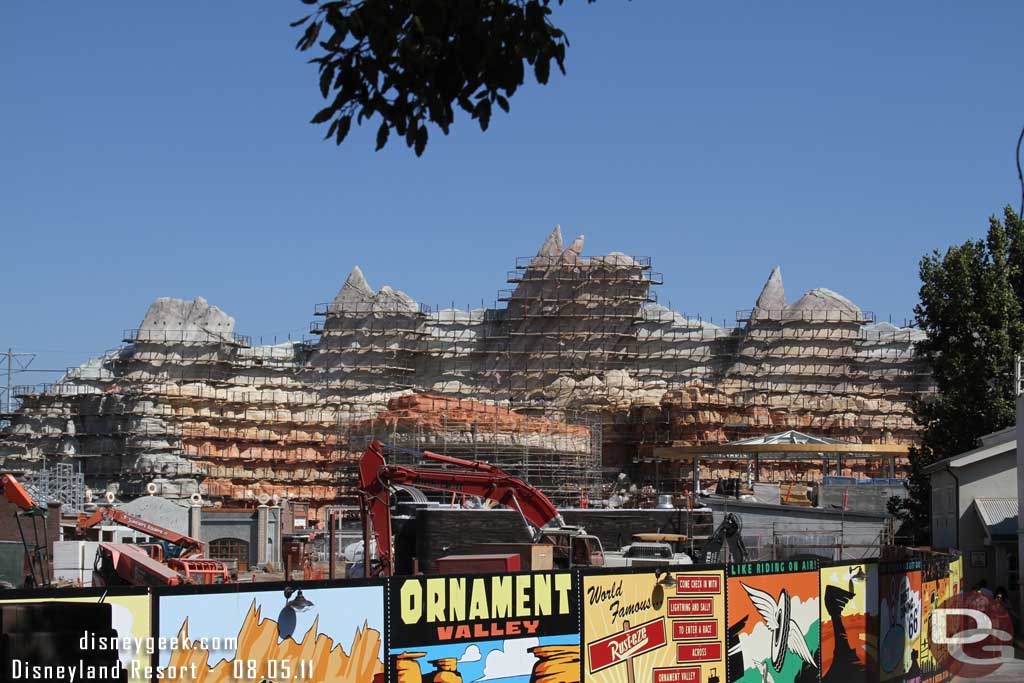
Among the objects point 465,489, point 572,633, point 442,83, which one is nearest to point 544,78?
point 442,83

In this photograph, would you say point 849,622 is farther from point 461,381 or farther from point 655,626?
point 461,381

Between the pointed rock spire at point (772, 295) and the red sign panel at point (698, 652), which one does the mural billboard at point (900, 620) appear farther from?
the pointed rock spire at point (772, 295)

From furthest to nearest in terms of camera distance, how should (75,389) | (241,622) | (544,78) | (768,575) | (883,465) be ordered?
(75,389) → (883,465) → (768,575) → (241,622) → (544,78)

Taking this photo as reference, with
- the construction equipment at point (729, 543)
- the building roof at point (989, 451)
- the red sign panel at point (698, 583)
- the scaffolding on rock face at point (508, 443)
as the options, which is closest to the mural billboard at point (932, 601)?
the red sign panel at point (698, 583)

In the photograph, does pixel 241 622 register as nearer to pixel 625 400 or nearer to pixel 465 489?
pixel 465 489

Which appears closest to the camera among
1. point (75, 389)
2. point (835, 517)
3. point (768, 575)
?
point (768, 575)

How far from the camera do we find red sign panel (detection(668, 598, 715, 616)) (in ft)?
43.7

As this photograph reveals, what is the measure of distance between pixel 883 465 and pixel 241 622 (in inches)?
2809

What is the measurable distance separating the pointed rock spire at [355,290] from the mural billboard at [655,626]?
85.4 meters

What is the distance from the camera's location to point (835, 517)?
46.4 metres

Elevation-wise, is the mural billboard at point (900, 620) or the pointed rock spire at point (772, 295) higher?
the pointed rock spire at point (772, 295)

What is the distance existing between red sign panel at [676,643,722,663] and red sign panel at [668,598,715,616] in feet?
0.94

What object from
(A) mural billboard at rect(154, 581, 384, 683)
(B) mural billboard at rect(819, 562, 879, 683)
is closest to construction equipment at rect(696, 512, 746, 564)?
(B) mural billboard at rect(819, 562, 879, 683)

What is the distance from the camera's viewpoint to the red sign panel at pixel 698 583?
13.4 meters
